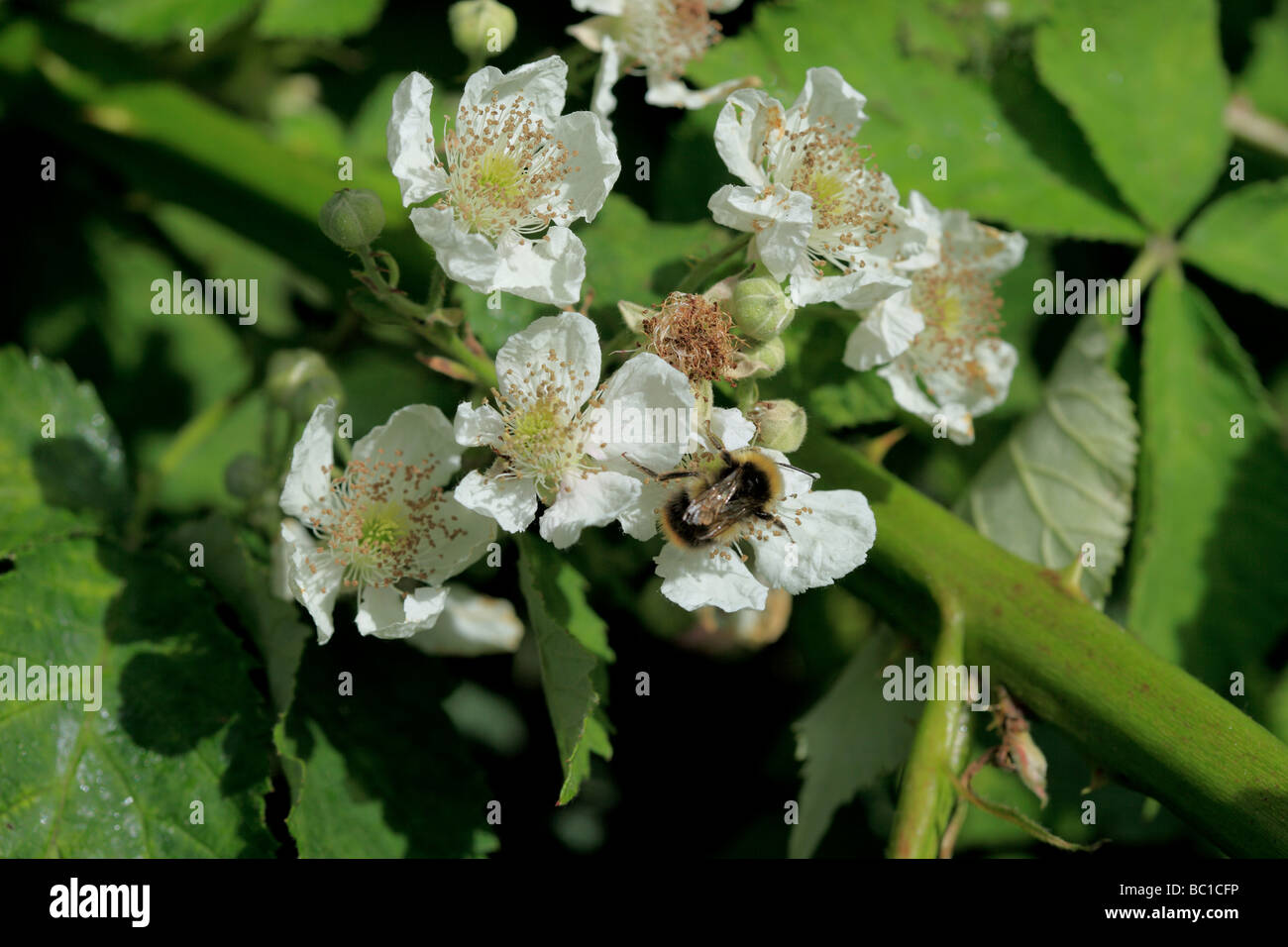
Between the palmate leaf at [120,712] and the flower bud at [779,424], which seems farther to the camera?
the palmate leaf at [120,712]

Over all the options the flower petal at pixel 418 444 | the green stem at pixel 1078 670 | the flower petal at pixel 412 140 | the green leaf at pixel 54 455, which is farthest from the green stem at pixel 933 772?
the green leaf at pixel 54 455

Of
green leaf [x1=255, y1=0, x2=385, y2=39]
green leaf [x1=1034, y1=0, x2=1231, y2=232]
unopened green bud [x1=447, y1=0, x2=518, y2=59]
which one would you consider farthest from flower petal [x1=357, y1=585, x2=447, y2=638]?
green leaf [x1=1034, y1=0, x2=1231, y2=232]

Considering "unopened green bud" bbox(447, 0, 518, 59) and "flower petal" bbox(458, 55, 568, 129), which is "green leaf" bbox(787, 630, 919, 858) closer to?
"flower petal" bbox(458, 55, 568, 129)

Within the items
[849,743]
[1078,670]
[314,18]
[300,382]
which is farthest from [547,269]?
[314,18]

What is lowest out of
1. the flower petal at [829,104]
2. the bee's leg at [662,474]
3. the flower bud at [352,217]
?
the bee's leg at [662,474]

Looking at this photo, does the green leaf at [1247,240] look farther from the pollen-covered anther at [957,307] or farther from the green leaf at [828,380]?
the green leaf at [828,380]

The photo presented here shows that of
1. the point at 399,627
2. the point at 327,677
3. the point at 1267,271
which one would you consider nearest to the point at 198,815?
the point at 327,677

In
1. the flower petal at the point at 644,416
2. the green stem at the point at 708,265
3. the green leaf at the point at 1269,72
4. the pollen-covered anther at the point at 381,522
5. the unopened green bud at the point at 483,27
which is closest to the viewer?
the flower petal at the point at 644,416
